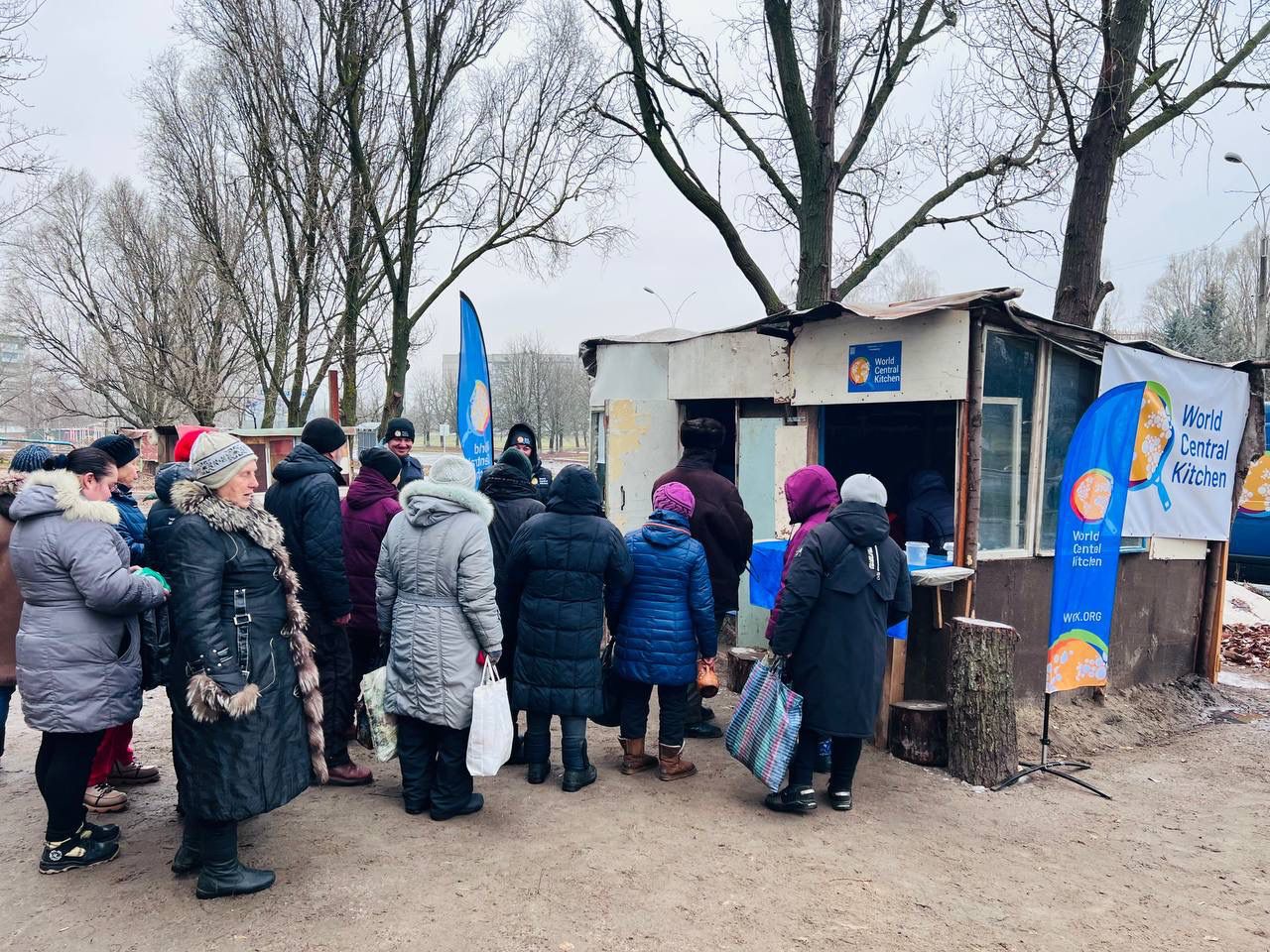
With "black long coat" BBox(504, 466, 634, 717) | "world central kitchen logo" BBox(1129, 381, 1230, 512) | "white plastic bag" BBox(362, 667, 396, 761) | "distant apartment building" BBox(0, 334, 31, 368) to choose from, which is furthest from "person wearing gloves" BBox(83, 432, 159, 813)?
"distant apartment building" BBox(0, 334, 31, 368)

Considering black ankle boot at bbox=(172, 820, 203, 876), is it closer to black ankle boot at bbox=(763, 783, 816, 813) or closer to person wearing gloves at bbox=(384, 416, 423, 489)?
black ankle boot at bbox=(763, 783, 816, 813)

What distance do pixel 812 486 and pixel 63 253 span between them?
23.8m

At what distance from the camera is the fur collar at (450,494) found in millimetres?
4031

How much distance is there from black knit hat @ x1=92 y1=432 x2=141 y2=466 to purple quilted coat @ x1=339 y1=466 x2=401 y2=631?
107 centimetres

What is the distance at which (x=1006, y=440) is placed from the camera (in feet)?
21.1

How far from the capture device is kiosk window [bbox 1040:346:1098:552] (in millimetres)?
6625

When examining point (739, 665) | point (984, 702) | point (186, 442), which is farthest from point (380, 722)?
point (984, 702)

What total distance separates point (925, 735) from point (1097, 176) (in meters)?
6.49

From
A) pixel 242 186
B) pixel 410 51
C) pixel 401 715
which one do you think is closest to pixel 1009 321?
pixel 401 715

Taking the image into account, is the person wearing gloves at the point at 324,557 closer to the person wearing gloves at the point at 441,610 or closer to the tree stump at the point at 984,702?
the person wearing gloves at the point at 441,610

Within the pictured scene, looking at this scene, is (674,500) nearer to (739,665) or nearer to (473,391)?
(739,665)

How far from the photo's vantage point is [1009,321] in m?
6.09

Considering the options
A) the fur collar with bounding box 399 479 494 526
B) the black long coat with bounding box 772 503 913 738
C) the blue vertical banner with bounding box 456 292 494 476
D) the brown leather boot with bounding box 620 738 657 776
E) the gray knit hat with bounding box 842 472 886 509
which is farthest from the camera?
the blue vertical banner with bounding box 456 292 494 476

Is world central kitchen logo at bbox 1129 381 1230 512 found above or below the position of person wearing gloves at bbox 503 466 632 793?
above
